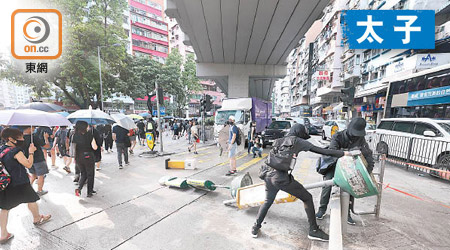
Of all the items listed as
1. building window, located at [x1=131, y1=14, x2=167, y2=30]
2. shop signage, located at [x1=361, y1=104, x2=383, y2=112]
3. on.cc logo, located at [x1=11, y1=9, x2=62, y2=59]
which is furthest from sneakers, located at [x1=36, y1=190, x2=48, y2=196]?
building window, located at [x1=131, y1=14, x2=167, y2=30]

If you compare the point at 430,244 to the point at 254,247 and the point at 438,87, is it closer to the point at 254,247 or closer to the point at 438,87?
the point at 254,247

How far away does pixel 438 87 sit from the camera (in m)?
7.05

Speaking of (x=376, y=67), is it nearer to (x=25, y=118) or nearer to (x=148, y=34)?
(x=25, y=118)

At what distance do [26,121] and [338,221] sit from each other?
5.34m

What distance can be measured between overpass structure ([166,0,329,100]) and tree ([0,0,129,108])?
343 inches

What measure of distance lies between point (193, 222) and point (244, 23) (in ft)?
31.2

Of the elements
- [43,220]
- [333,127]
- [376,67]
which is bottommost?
[43,220]

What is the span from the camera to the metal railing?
5.78 metres

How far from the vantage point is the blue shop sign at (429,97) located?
6811 mm

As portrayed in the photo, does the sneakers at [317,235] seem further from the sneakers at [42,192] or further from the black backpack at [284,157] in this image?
the sneakers at [42,192]

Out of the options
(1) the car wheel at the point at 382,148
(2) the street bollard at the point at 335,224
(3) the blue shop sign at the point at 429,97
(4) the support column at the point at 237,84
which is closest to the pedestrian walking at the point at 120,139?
(2) the street bollard at the point at 335,224

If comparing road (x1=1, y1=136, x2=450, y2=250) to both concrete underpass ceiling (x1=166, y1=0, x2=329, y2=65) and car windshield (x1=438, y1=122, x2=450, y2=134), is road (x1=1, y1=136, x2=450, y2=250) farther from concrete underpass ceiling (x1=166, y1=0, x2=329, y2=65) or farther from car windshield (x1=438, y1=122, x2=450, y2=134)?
concrete underpass ceiling (x1=166, y1=0, x2=329, y2=65)

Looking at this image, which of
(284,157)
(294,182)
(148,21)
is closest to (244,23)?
(284,157)

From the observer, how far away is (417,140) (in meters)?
6.62
